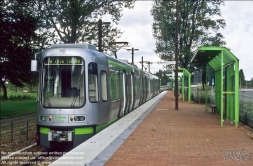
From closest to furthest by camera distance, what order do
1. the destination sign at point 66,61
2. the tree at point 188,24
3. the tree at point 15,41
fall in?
1. the destination sign at point 66,61
2. the tree at point 15,41
3. the tree at point 188,24

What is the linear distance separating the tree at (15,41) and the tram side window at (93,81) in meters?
14.2

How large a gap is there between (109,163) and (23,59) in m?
20.6

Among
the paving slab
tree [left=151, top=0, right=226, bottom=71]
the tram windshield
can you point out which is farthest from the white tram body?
tree [left=151, top=0, right=226, bottom=71]

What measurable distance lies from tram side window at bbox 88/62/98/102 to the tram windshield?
0.82 ft

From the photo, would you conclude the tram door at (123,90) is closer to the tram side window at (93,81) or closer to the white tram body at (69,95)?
the white tram body at (69,95)

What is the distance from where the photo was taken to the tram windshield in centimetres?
1275

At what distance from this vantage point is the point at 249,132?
13.6 meters

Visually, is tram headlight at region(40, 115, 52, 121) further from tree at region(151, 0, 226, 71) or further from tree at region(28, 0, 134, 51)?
tree at region(151, 0, 226, 71)

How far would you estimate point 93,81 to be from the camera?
1319 cm

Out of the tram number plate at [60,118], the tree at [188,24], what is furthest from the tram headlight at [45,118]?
the tree at [188,24]

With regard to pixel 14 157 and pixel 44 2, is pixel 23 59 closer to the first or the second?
pixel 44 2

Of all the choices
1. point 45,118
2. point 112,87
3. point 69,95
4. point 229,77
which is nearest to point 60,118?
point 45,118

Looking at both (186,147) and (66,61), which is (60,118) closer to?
(66,61)

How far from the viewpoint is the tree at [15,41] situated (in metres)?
26.5
